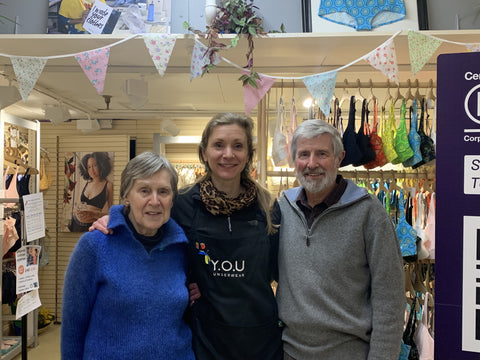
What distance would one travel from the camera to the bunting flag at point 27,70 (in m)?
2.58

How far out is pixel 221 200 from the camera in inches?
71.6

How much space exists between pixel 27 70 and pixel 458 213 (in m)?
2.61

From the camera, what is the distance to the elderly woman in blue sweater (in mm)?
1567

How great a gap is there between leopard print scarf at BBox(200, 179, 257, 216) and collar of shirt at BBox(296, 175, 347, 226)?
24 cm

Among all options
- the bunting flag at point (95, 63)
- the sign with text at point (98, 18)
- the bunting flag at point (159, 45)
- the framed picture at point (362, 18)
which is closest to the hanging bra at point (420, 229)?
the framed picture at point (362, 18)

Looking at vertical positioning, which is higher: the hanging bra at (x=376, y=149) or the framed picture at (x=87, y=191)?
the hanging bra at (x=376, y=149)

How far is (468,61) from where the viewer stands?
139 centimetres

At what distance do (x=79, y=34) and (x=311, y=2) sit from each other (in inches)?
67.1

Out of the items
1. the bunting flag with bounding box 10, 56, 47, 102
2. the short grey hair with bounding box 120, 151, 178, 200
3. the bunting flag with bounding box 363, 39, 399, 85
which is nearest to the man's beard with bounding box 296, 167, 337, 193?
the short grey hair with bounding box 120, 151, 178, 200

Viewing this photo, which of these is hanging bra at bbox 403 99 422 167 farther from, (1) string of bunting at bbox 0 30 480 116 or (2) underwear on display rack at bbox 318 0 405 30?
(2) underwear on display rack at bbox 318 0 405 30

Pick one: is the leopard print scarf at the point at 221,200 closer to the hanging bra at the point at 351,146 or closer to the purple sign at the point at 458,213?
the purple sign at the point at 458,213

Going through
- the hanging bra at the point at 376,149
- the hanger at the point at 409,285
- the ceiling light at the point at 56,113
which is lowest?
the hanger at the point at 409,285

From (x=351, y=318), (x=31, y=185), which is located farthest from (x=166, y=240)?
(x=31, y=185)

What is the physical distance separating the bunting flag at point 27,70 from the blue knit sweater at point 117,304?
147 cm
